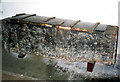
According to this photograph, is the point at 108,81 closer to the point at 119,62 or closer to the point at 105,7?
the point at 119,62

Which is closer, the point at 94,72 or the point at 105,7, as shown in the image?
the point at 94,72

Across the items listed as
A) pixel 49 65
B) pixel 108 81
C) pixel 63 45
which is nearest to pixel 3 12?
pixel 49 65

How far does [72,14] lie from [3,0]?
201cm

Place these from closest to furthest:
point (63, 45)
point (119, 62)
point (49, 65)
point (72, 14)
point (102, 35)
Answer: point (102, 35)
point (63, 45)
point (49, 65)
point (119, 62)
point (72, 14)

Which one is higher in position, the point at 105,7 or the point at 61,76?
the point at 105,7

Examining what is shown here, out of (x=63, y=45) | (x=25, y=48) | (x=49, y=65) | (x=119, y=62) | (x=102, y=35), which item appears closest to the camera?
(x=102, y=35)

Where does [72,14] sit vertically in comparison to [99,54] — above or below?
above

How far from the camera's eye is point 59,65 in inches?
119

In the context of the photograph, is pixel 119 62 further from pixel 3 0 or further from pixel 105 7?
pixel 3 0

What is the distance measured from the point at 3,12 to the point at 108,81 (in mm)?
3381

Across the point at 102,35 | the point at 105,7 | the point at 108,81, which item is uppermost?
the point at 105,7

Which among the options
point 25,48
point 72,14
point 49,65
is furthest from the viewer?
point 72,14

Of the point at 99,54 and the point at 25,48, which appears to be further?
the point at 25,48

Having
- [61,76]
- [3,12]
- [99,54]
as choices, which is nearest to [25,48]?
[61,76]
